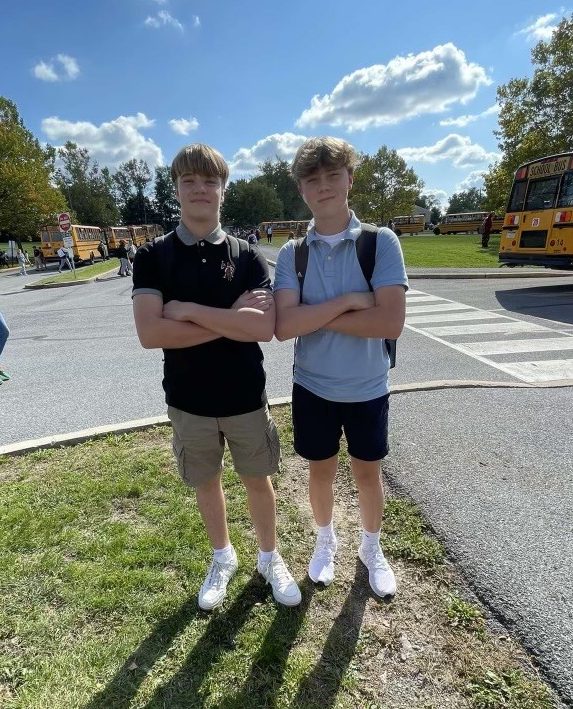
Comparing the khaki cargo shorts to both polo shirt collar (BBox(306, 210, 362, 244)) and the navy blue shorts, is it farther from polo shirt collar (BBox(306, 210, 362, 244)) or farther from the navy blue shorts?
polo shirt collar (BBox(306, 210, 362, 244))

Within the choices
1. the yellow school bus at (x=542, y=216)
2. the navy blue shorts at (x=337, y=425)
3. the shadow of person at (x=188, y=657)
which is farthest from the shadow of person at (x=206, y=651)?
the yellow school bus at (x=542, y=216)

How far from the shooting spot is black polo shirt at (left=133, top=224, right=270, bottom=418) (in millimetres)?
1900

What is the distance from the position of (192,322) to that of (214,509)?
38.5 inches

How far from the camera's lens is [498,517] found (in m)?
2.66

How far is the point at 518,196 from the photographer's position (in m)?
11.4

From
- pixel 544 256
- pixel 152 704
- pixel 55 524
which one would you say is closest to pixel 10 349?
pixel 55 524

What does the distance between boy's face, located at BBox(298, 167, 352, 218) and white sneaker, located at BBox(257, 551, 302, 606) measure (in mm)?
1694

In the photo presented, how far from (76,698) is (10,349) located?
22.5 ft

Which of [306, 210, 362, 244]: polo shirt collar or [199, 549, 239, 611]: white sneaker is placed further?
[199, 549, 239, 611]: white sneaker

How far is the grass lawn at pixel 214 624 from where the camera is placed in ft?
5.68

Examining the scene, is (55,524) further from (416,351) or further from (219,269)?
(416,351)

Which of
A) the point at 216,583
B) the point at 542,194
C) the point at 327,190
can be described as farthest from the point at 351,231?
the point at 542,194

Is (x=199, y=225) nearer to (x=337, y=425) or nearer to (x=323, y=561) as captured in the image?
(x=337, y=425)

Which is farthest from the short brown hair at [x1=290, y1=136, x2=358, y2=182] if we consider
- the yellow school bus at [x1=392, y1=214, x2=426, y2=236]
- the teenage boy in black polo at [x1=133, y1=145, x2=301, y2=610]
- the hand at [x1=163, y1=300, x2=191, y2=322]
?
the yellow school bus at [x1=392, y1=214, x2=426, y2=236]
